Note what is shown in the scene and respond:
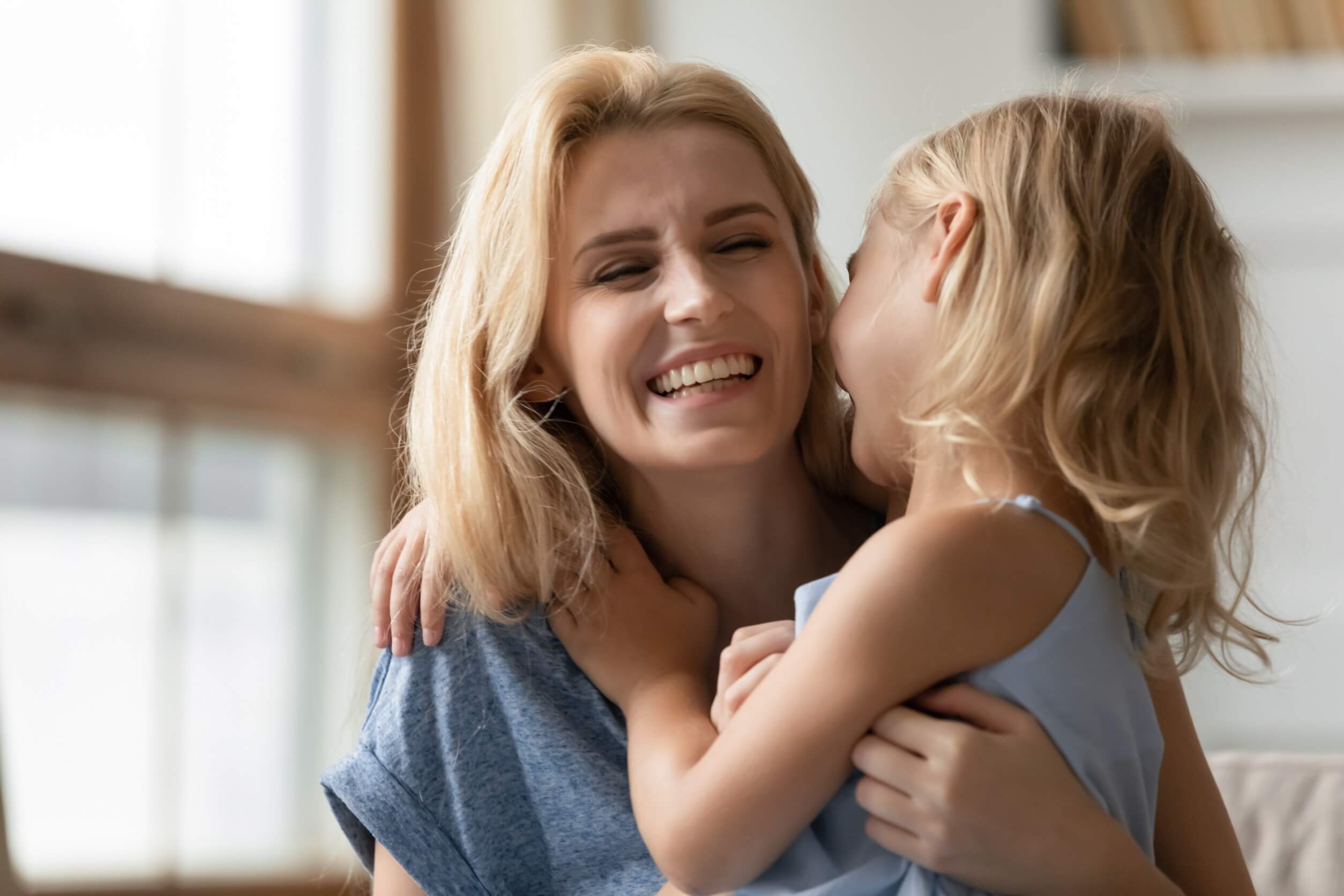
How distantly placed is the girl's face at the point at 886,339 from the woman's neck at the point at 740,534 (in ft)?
0.54

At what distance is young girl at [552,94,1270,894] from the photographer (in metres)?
0.99

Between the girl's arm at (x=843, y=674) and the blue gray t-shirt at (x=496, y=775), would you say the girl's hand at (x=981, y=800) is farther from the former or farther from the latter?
the blue gray t-shirt at (x=496, y=775)

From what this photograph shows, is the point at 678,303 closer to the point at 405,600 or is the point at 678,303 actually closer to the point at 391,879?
the point at 405,600

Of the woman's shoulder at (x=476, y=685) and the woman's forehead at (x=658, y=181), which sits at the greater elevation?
the woman's forehead at (x=658, y=181)

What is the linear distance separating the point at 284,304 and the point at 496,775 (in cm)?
130

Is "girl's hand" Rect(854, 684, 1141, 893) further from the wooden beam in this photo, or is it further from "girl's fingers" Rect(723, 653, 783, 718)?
the wooden beam

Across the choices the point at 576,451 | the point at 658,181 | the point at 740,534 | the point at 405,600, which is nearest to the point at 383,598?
the point at 405,600

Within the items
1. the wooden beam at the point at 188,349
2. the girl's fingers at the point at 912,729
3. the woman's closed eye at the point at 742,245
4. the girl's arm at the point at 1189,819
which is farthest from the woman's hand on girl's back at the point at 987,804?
the wooden beam at the point at 188,349

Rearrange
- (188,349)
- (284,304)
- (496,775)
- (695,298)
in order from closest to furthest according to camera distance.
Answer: (695,298) < (496,775) < (188,349) < (284,304)

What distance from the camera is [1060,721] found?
102cm

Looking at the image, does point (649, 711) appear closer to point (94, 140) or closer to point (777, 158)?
point (777, 158)

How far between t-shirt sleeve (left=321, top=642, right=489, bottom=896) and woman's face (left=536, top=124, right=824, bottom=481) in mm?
316

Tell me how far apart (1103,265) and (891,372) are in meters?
0.20

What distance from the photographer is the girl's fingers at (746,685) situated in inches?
42.0
